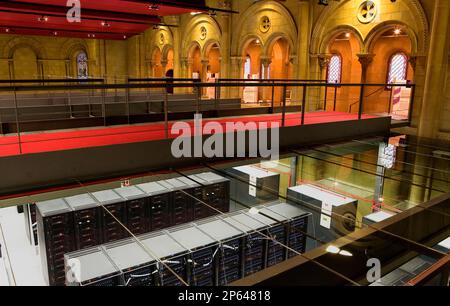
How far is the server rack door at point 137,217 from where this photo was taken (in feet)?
15.9

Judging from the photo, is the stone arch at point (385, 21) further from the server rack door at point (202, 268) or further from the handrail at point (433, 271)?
the handrail at point (433, 271)

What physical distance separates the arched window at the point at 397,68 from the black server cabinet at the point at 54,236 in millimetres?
13059

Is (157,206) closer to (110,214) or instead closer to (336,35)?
(110,214)

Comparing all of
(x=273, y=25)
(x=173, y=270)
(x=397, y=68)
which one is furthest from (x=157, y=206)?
(x=397, y=68)

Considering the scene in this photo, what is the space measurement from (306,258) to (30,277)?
8.64ft

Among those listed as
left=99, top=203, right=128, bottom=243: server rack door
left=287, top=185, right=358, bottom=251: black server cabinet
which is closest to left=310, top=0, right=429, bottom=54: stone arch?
left=287, top=185, right=358, bottom=251: black server cabinet

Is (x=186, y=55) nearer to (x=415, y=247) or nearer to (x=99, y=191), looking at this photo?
(x=99, y=191)

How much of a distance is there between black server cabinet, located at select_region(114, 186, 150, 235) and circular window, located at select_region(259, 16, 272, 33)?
1099cm

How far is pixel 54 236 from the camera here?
4.84m

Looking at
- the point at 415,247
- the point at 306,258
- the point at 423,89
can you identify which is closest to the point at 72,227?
the point at 306,258

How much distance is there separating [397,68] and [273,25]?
202 inches

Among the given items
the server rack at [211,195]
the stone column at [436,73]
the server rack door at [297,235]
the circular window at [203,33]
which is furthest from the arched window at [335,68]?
the server rack door at [297,235]

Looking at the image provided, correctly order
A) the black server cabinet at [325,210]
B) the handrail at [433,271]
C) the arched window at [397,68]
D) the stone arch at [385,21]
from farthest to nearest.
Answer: the arched window at [397,68] → the stone arch at [385,21] → the black server cabinet at [325,210] → the handrail at [433,271]

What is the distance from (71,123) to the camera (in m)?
6.46
